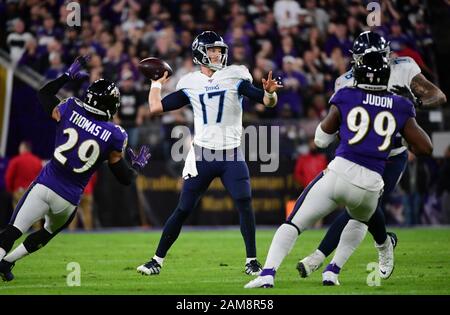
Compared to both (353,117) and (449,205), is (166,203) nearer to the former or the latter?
(449,205)

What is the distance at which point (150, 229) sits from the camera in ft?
53.3

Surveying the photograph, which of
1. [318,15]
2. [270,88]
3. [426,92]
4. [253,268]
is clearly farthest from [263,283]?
[318,15]

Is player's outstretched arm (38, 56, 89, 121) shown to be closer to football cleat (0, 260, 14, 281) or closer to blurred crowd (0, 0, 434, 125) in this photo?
football cleat (0, 260, 14, 281)

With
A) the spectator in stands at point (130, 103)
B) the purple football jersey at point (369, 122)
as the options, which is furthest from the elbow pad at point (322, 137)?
the spectator in stands at point (130, 103)

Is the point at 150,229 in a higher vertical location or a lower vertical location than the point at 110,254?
lower

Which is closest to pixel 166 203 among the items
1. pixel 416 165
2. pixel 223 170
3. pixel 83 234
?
pixel 83 234

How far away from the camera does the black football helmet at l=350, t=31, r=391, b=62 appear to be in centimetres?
756

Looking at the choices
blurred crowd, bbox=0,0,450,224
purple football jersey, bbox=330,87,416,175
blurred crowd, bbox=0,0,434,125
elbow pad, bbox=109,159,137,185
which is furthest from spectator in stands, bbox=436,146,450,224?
purple football jersey, bbox=330,87,416,175

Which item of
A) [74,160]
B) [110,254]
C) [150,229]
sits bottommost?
[150,229]

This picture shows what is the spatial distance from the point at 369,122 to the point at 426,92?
5.42 ft

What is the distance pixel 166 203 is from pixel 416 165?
4.25m

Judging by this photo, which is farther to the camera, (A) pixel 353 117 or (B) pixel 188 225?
(B) pixel 188 225
